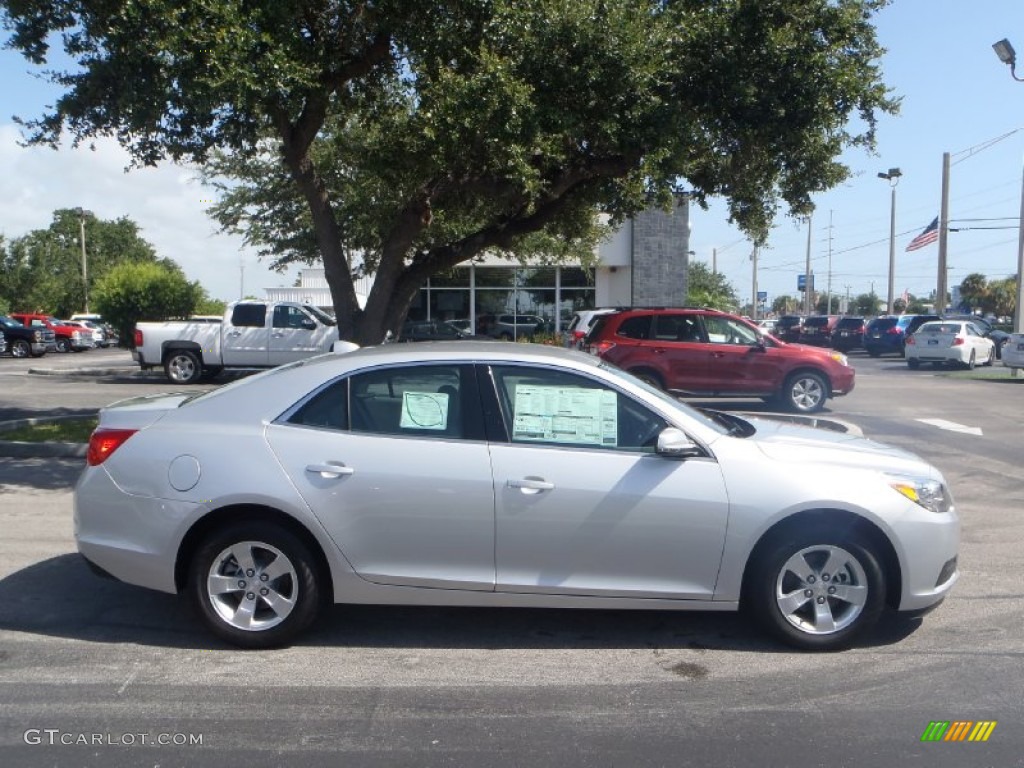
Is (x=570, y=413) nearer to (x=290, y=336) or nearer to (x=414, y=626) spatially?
(x=414, y=626)

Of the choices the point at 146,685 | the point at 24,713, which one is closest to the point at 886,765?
the point at 146,685

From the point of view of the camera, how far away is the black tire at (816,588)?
207 inches

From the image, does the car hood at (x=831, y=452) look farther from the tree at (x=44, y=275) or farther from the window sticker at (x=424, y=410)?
the tree at (x=44, y=275)

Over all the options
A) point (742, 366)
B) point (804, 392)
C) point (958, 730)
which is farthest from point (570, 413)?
point (804, 392)

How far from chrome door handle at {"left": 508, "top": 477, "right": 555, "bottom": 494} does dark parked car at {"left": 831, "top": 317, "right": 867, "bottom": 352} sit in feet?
116

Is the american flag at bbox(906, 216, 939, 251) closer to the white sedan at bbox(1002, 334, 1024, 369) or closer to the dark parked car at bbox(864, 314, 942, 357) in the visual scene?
the dark parked car at bbox(864, 314, 942, 357)

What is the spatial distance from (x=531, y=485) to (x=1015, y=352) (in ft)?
77.0

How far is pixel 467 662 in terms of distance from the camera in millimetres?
5254

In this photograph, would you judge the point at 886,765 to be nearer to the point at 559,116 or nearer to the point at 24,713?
the point at 24,713

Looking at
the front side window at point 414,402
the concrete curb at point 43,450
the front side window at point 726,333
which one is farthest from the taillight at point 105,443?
the front side window at point 726,333

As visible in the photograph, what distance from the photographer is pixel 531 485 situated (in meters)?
5.18

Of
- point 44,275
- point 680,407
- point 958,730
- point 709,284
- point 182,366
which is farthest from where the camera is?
point 709,284

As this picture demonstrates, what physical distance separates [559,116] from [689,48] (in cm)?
205

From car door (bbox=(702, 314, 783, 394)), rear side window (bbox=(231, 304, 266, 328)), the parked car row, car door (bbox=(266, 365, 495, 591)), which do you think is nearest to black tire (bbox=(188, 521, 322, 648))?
car door (bbox=(266, 365, 495, 591))
